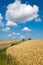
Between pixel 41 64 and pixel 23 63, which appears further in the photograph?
pixel 23 63

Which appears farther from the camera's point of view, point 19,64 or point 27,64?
point 19,64

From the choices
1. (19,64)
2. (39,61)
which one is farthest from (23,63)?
(39,61)

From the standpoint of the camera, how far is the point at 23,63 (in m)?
21.1

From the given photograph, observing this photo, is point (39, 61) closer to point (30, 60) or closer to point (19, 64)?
point (30, 60)

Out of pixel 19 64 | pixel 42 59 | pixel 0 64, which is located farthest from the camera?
pixel 0 64

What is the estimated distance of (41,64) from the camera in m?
17.6

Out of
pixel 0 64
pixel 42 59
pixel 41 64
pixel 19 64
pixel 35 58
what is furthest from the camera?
pixel 0 64

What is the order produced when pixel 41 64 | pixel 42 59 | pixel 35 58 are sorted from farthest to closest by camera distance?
1. pixel 35 58
2. pixel 42 59
3. pixel 41 64

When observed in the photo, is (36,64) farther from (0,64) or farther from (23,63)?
(0,64)

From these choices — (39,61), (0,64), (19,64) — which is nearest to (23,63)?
(19,64)

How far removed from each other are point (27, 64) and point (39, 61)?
1661 millimetres

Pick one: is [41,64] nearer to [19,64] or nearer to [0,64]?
[19,64]

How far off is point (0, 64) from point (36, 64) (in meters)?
12.0

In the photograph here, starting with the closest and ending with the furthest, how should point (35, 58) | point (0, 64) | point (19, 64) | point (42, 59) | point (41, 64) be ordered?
point (41, 64)
point (42, 59)
point (35, 58)
point (19, 64)
point (0, 64)
